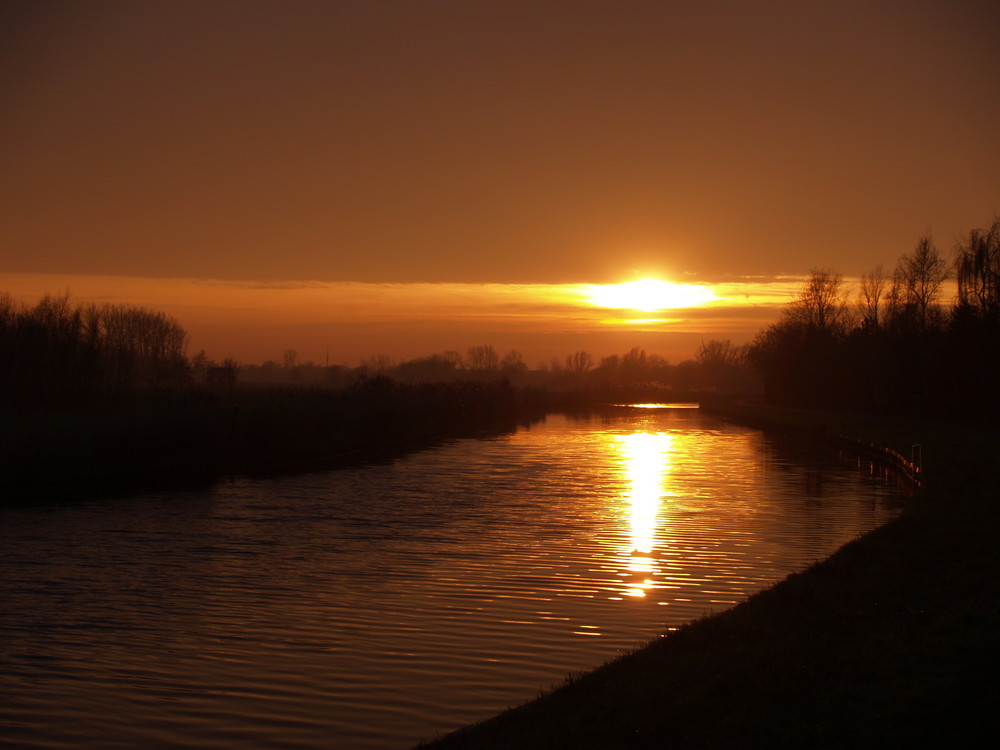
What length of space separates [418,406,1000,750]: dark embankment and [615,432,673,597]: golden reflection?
227cm

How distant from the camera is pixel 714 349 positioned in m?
167

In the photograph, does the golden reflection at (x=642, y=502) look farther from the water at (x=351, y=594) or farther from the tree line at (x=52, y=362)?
the tree line at (x=52, y=362)

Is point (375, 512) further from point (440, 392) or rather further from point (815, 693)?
point (440, 392)

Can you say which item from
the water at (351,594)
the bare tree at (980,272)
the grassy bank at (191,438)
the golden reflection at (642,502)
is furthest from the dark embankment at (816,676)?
the bare tree at (980,272)

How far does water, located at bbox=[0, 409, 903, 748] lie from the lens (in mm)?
7004

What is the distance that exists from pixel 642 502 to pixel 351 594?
9.70m

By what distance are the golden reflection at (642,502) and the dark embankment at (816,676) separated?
2270 millimetres

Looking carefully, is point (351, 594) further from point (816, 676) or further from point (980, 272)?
point (980, 272)

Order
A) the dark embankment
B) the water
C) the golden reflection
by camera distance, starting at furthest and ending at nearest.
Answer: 1. the golden reflection
2. the water
3. the dark embankment

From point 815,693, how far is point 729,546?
7791mm

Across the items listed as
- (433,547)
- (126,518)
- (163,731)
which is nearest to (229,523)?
(126,518)

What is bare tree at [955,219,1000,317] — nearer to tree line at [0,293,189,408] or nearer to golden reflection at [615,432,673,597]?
golden reflection at [615,432,673,597]

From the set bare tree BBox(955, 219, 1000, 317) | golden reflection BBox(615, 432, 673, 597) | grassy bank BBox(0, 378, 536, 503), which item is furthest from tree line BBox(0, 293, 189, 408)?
bare tree BBox(955, 219, 1000, 317)

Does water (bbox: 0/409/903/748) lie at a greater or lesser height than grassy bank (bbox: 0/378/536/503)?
lesser
